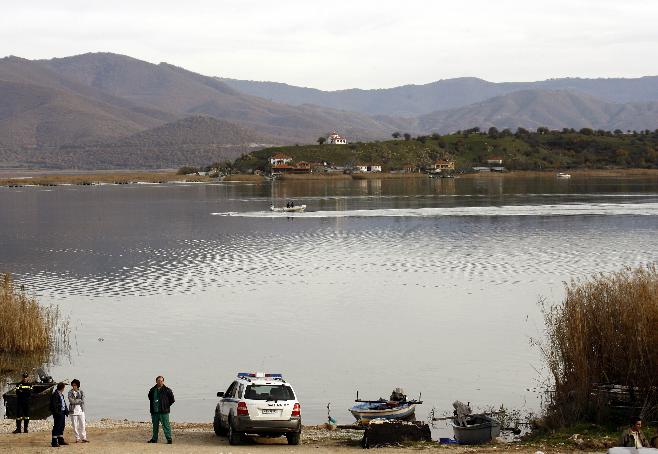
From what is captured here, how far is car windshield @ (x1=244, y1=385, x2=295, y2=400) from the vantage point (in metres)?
27.0

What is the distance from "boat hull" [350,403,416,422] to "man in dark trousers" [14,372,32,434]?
404 inches

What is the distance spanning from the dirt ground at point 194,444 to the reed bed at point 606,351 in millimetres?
3471

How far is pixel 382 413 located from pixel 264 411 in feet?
20.3

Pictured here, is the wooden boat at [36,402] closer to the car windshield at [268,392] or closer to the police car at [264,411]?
the police car at [264,411]

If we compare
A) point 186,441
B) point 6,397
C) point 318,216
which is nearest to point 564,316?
point 186,441

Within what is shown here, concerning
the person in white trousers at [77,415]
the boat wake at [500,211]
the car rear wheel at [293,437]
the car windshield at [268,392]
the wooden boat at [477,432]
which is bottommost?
the wooden boat at [477,432]

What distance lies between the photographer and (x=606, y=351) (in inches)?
1196

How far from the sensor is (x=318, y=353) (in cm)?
4444

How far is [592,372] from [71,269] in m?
53.8

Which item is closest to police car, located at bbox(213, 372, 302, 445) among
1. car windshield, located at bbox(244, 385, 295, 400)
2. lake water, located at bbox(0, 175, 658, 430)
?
car windshield, located at bbox(244, 385, 295, 400)

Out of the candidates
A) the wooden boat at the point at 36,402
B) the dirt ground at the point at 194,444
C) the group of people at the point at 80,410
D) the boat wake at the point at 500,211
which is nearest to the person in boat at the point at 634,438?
the dirt ground at the point at 194,444

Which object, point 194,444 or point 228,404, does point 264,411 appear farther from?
point 194,444

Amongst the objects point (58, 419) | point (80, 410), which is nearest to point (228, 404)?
point (80, 410)

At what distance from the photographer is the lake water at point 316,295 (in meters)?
39.4
